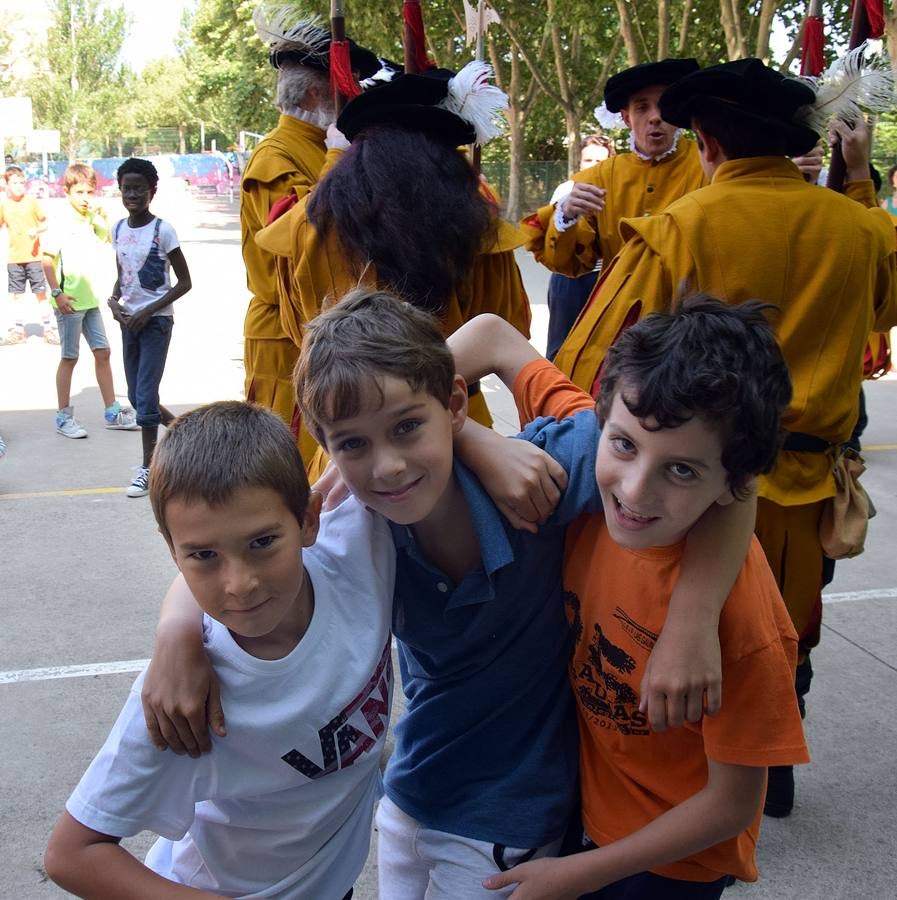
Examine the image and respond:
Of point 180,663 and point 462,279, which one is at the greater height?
point 462,279

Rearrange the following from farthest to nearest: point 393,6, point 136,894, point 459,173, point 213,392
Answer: point 393,6 → point 213,392 → point 459,173 → point 136,894

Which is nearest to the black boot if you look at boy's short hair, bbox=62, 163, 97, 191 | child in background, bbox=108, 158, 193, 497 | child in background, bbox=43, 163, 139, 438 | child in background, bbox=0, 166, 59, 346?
child in background, bbox=108, 158, 193, 497

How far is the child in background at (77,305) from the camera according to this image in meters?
6.72

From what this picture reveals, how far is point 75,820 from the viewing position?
1283 millimetres

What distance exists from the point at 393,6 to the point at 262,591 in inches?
808

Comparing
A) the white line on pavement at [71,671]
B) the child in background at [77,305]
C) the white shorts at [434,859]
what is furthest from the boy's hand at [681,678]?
the child in background at [77,305]

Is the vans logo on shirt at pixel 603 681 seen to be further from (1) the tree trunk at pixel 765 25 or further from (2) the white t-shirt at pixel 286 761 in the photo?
(1) the tree trunk at pixel 765 25

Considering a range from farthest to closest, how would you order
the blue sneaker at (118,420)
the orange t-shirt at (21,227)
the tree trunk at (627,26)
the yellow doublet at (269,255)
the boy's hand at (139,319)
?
the tree trunk at (627,26) < the orange t-shirt at (21,227) < the blue sneaker at (118,420) < the boy's hand at (139,319) < the yellow doublet at (269,255)

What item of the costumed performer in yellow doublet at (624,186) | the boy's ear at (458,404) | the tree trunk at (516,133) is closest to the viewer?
the boy's ear at (458,404)

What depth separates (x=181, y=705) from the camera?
1.28 metres

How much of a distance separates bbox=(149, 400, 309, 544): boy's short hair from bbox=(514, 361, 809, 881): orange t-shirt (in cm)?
46

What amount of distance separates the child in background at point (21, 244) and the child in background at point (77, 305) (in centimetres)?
323

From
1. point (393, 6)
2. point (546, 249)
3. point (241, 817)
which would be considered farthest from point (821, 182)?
point (393, 6)

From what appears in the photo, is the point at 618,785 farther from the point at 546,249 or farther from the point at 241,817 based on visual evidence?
→ the point at 546,249
